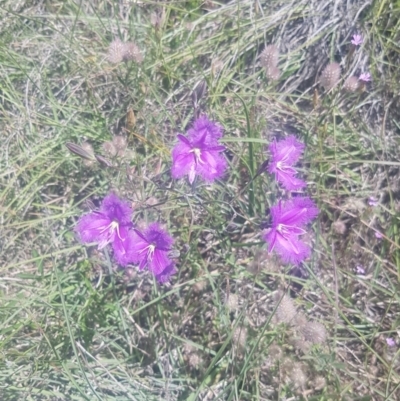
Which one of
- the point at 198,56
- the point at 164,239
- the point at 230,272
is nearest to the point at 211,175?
the point at 164,239

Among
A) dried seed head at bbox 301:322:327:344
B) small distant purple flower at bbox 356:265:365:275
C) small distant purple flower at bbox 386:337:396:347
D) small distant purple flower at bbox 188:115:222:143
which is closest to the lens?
small distant purple flower at bbox 188:115:222:143

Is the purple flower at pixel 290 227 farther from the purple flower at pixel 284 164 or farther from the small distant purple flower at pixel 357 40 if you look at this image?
the small distant purple flower at pixel 357 40

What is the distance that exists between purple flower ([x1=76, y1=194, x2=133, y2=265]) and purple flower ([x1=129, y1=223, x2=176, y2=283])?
30mm

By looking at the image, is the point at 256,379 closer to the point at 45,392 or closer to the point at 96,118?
the point at 45,392

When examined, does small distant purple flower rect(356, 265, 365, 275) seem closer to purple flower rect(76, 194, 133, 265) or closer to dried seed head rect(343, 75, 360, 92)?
dried seed head rect(343, 75, 360, 92)

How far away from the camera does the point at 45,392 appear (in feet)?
6.36

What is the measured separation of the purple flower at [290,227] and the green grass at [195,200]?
6.1 inches

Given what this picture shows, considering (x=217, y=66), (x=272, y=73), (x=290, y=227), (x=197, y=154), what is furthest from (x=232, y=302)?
(x=217, y=66)

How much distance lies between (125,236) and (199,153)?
36 centimetres

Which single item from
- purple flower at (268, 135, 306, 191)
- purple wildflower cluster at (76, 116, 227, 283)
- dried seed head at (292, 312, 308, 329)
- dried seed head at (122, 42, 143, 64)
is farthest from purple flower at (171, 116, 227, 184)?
dried seed head at (292, 312, 308, 329)

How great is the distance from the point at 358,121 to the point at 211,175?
999mm

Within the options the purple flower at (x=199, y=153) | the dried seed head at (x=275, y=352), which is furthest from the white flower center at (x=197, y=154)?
the dried seed head at (x=275, y=352)

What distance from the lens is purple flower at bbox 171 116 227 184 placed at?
1.67m

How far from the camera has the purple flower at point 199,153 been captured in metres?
1.67
